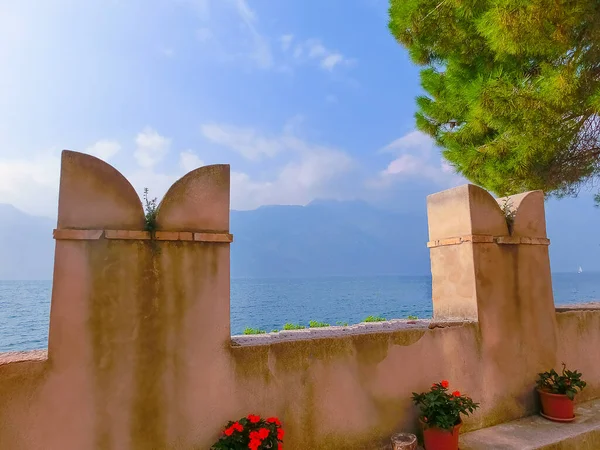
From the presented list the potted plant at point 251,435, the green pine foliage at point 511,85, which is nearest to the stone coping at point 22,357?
the potted plant at point 251,435

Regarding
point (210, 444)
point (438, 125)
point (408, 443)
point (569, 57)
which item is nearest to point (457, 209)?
point (408, 443)

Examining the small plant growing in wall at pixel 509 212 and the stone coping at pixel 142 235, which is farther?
the small plant growing in wall at pixel 509 212

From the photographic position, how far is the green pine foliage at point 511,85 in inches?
192

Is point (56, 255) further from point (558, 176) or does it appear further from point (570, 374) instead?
point (558, 176)

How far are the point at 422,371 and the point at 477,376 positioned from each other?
80 cm

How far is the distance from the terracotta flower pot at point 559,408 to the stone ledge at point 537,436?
0.22ft

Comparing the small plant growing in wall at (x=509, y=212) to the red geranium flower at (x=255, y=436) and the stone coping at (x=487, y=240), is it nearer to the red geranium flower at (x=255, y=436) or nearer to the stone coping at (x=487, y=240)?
the stone coping at (x=487, y=240)

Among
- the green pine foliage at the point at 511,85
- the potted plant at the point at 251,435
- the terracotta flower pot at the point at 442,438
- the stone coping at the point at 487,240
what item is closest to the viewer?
the potted plant at the point at 251,435

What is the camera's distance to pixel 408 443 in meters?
3.47

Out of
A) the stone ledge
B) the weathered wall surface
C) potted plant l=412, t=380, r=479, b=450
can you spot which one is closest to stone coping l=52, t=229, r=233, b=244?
the weathered wall surface

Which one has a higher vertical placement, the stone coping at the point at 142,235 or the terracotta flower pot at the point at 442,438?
the stone coping at the point at 142,235

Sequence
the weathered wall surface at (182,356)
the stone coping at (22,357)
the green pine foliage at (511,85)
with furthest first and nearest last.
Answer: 1. the green pine foliage at (511,85)
2. the weathered wall surface at (182,356)
3. the stone coping at (22,357)

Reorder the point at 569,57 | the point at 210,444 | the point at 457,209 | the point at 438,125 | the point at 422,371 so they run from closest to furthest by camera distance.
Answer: the point at 210,444 < the point at 422,371 < the point at 457,209 < the point at 569,57 < the point at 438,125

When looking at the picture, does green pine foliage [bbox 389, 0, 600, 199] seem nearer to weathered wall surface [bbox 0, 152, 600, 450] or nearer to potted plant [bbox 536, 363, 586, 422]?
weathered wall surface [bbox 0, 152, 600, 450]
